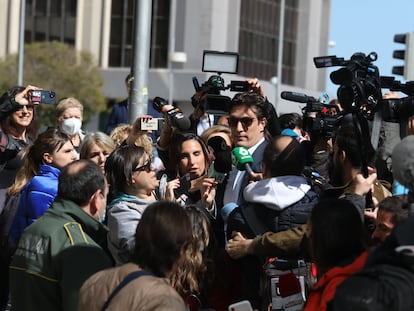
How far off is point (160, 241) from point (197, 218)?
4.81 feet

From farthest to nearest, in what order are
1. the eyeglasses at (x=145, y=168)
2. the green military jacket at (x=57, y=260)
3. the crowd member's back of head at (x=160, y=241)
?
the eyeglasses at (x=145, y=168) < the green military jacket at (x=57, y=260) < the crowd member's back of head at (x=160, y=241)

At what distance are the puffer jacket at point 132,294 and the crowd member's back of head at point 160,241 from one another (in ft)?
0.20

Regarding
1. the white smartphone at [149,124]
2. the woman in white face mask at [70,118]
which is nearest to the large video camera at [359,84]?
the white smartphone at [149,124]

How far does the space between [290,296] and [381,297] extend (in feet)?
6.44

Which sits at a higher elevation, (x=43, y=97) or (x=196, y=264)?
(x=43, y=97)

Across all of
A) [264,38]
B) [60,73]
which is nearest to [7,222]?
[60,73]

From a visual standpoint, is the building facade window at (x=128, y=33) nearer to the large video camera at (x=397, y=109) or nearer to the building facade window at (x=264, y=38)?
the building facade window at (x=264, y=38)

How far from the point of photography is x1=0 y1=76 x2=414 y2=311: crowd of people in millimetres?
5035

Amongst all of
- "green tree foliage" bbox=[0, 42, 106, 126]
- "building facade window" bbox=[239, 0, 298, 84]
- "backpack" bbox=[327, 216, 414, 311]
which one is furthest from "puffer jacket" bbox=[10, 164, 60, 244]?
"building facade window" bbox=[239, 0, 298, 84]

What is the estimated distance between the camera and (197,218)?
6586 mm

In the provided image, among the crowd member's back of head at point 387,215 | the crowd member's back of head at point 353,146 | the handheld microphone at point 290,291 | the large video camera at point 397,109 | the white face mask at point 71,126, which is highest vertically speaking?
the large video camera at point 397,109

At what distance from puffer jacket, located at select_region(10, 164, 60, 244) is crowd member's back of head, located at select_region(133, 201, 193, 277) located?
99.2 inches

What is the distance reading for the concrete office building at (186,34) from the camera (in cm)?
5778

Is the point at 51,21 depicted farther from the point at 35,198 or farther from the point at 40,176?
the point at 35,198
